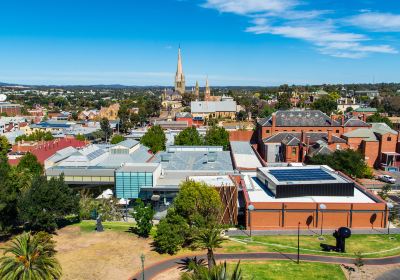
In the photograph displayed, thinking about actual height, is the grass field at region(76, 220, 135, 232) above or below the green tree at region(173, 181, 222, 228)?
below

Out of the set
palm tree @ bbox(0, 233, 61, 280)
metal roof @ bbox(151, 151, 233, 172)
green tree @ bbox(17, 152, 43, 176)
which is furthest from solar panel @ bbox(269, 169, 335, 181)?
green tree @ bbox(17, 152, 43, 176)

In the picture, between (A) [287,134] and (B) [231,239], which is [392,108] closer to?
(A) [287,134]

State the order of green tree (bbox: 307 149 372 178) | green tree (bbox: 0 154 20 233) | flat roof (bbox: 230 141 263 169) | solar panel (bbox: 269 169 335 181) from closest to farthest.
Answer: green tree (bbox: 0 154 20 233)
solar panel (bbox: 269 169 335 181)
green tree (bbox: 307 149 372 178)
flat roof (bbox: 230 141 263 169)

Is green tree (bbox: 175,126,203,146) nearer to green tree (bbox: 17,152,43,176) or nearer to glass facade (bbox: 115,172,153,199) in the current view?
green tree (bbox: 17,152,43,176)

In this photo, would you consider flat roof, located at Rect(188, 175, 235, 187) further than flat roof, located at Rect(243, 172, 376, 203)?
Yes

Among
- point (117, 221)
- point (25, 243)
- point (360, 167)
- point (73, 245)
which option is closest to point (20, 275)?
point (25, 243)

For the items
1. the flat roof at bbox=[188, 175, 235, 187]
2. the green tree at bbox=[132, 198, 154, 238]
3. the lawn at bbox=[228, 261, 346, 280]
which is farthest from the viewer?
the flat roof at bbox=[188, 175, 235, 187]

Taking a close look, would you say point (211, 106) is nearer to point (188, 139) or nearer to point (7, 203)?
point (188, 139)

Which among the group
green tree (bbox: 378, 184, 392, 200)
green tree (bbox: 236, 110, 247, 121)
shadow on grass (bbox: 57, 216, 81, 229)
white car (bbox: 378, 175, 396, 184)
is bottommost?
shadow on grass (bbox: 57, 216, 81, 229)
